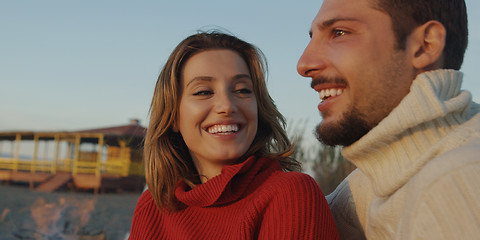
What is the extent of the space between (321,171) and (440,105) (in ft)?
19.3

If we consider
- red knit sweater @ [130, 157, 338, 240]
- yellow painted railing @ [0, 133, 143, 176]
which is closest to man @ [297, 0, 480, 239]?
red knit sweater @ [130, 157, 338, 240]

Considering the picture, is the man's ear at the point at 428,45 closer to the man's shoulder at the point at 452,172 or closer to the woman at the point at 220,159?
the man's shoulder at the point at 452,172

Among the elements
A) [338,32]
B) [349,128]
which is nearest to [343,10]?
[338,32]

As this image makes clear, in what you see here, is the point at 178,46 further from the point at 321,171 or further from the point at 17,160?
the point at 17,160

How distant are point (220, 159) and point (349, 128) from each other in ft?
2.87

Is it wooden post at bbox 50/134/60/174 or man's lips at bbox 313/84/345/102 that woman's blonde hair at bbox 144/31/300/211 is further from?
wooden post at bbox 50/134/60/174

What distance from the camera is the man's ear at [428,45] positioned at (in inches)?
64.2

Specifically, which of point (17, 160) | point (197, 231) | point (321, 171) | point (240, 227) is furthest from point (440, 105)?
point (17, 160)

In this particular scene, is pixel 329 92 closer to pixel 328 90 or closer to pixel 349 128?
pixel 328 90

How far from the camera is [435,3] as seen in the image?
1.67 meters

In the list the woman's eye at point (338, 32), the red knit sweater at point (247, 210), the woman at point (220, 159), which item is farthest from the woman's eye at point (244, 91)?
the woman's eye at point (338, 32)

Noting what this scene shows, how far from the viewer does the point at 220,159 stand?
242 centimetres

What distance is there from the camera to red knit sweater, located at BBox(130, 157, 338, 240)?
191 centimetres

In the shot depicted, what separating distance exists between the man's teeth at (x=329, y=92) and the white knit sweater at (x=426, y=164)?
22cm
